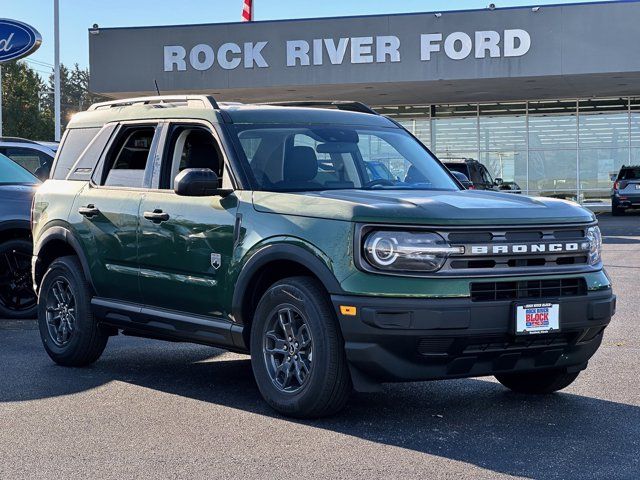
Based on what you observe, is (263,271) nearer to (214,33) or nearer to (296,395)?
(296,395)

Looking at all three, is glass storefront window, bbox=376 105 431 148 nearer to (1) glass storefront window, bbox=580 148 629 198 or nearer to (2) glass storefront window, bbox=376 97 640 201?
(2) glass storefront window, bbox=376 97 640 201

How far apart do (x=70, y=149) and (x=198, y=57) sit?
26643 mm

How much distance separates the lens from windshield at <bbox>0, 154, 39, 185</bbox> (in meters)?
11.6

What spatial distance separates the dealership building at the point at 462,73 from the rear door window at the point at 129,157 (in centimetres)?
2013

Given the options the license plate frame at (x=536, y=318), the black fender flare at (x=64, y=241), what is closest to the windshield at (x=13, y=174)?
the black fender flare at (x=64, y=241)

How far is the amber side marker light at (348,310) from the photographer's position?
598 centimetres

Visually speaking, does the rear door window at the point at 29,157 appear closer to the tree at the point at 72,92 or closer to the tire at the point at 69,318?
the tire at the point at 69,318

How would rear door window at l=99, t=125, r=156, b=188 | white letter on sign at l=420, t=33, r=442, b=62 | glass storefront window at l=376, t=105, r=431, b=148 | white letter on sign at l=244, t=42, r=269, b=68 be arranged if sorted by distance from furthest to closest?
glass storefront window at l=376, t=105, r=431, b=148, white letter on sign at l=244, t=42, r=269, b=68, white letter on sign at l=420, t=33, r=442, b=62, rear door window at l=99, t=125, r=156, b=188

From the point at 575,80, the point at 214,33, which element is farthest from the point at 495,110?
the point at 214,33

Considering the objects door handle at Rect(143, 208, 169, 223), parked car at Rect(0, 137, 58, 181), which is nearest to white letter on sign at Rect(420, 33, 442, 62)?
parked car at Rect(0, 137, 58, 181)

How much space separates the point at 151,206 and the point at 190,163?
0.41 metres

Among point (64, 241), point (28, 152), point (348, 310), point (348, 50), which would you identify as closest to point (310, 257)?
point (348, 310)

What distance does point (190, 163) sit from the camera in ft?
25.0

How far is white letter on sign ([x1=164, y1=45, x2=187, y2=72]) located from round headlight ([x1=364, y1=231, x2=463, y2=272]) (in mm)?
29942
